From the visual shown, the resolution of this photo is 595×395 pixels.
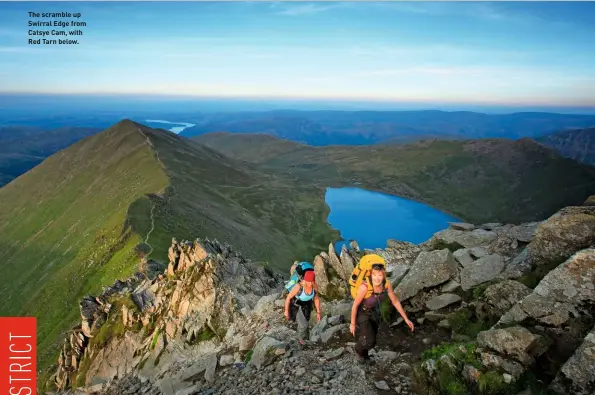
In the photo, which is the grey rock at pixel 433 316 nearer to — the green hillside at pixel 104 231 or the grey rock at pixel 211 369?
the grey rock at pixel 211 369

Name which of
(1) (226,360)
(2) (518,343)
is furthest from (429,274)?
(1) (226,360)

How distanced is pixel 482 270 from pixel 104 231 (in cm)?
Answer: 11533

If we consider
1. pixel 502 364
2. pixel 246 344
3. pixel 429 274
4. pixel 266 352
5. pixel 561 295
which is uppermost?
pixel 561 295

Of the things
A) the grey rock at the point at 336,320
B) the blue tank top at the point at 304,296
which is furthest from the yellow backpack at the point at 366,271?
the grey rock at the point at 336,320

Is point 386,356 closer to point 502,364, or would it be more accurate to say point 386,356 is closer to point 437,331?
point 437,331

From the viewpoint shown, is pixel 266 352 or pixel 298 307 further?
pixel 298 307

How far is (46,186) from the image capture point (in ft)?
650

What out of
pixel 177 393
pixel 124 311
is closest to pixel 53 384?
pixel 124 311

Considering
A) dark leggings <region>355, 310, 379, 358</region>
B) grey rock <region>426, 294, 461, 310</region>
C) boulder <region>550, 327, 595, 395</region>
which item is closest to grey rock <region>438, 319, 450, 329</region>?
grey rock <region>426, 294, 461, 310</region>

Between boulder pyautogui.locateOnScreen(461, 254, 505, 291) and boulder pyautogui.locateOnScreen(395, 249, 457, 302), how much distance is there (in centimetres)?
71

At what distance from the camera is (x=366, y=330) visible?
1452cm

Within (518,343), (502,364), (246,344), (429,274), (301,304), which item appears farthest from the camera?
(246,344)

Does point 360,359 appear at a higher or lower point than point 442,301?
lower

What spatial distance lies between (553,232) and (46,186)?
228m
